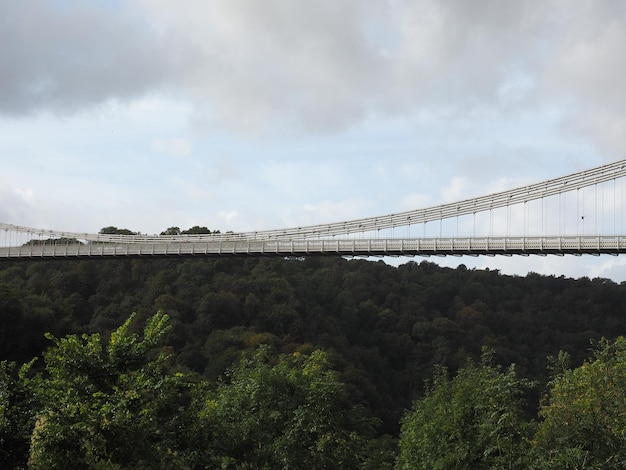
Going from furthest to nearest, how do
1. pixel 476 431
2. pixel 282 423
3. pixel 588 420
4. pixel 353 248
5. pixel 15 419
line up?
pixel 353 248
pixel 282 423
pixel 588 420
pixel 476 431
pixel 15 419

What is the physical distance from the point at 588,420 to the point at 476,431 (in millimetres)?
2705

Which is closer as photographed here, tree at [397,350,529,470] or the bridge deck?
tree at [397,350,529,470]

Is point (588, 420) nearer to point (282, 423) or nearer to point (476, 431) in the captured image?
point (476, 431)

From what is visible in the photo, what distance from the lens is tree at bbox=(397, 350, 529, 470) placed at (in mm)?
17391

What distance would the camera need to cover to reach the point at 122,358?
14805 mm

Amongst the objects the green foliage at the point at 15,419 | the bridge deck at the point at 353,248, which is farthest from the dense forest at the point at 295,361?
the bridge deck at the point at 353,248

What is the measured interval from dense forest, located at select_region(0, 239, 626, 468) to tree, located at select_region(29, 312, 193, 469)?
4cm

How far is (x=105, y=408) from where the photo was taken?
13.4 m

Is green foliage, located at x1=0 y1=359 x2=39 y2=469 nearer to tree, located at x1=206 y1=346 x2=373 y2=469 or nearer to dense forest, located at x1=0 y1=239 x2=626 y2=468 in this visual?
dense forest, located at x1=0 y1=239 x2=626 y2=468

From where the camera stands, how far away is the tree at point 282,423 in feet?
61.6

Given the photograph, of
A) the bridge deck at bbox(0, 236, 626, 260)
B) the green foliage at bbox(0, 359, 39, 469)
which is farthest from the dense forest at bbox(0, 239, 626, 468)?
the bridge deck at bbox(0, 236, 626, 260)

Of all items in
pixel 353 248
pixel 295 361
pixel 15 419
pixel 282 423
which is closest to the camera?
pixel 15 419

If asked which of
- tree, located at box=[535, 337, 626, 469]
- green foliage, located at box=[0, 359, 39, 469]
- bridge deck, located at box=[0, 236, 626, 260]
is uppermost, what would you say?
bridge deck, located at box=[0, 236, 626, 260]

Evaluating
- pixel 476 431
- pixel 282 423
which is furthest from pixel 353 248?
pixel 476 431
